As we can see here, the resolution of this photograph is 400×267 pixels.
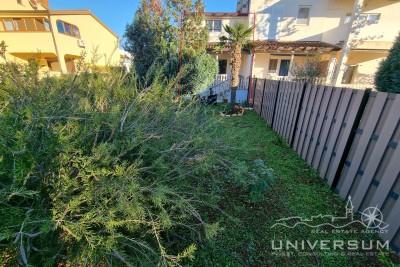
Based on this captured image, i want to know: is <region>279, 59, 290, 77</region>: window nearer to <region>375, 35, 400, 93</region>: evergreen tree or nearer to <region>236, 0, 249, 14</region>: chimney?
<region>236, 0, 249, 14</region>: chimney

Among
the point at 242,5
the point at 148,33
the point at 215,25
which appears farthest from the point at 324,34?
the point at 148,33

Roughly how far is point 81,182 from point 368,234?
2727 millimetres

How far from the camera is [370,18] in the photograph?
11.9m

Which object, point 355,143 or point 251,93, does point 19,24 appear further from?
point 355,143

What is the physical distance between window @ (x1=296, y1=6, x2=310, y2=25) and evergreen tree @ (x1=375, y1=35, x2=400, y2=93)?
1132 centimetres

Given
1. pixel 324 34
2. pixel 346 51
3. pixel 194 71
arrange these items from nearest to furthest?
1. pixel 194 71
2. pixel 346 51
3. pixel 324 34

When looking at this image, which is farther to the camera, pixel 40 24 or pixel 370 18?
pixel 40 24

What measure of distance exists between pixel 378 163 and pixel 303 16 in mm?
14389

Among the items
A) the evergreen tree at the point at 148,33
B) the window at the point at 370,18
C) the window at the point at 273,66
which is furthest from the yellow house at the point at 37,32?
the window at the point at 370,18

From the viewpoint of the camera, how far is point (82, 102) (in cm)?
155

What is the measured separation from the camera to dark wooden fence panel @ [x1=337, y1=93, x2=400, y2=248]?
171cm

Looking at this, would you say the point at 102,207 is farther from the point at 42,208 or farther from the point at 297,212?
the point at 297,212

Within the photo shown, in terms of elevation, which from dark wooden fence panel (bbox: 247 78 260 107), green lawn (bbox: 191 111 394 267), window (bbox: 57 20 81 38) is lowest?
green lawn (bbox: 191 111 394 267)

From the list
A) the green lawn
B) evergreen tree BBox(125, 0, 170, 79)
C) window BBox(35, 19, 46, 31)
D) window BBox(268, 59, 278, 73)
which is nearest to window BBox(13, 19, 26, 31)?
window BBox(35, 19, 46, 31)
